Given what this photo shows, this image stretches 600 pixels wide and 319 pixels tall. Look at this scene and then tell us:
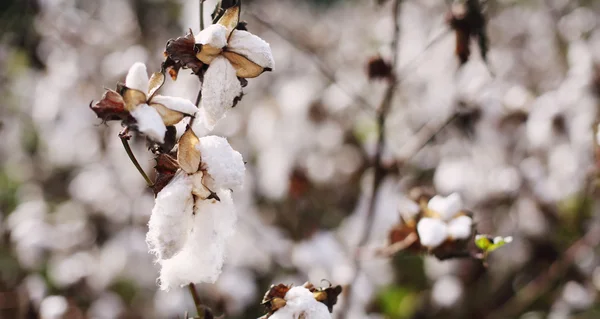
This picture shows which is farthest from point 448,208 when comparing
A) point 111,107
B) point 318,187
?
point 318,187

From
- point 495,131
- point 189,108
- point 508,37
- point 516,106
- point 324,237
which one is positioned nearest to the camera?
point 189,108

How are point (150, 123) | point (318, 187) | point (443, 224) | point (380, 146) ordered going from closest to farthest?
point (150, 123) < point (443, 224) < point (380, 146) < point (318, 187)

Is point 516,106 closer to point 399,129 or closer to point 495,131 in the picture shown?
point 495,131

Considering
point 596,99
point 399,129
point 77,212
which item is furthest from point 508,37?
point 77,212

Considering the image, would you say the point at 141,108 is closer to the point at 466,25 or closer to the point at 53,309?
the point at 466,25

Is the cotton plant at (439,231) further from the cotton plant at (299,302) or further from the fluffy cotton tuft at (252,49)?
the fluffy cotton tuft at (252,49)

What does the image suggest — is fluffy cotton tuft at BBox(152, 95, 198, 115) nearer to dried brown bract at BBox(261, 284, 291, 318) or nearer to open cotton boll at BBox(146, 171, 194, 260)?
open cotton boll at BBox(146, 171, 194, 260)

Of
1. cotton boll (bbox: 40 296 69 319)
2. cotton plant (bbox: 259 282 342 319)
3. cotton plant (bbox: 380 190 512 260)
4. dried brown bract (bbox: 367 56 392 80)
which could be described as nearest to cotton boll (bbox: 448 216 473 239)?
cotton plant (bbox: 380 190 512 260)
